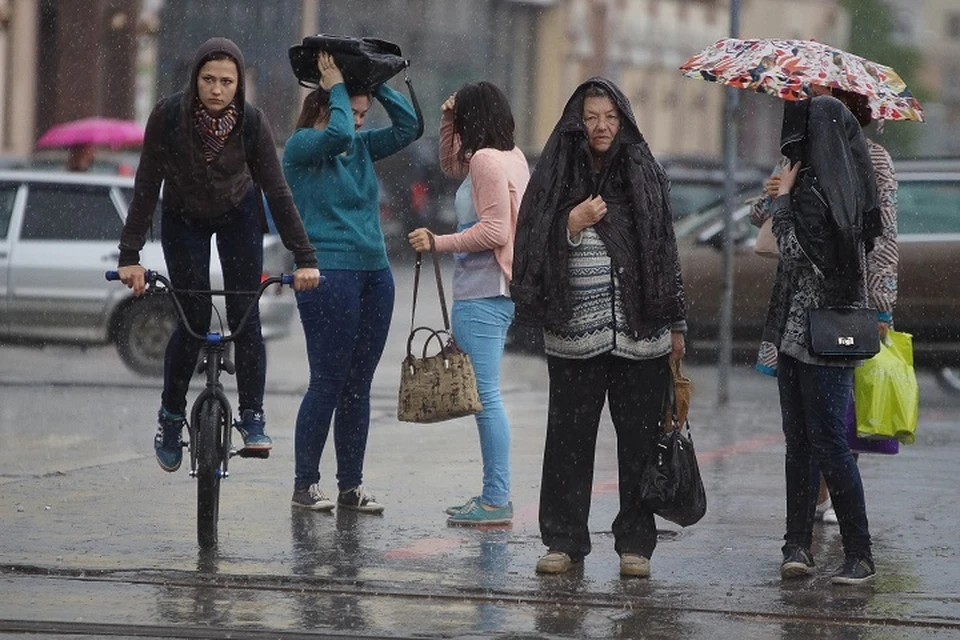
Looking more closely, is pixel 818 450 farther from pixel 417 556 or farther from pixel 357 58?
pixel 357 58

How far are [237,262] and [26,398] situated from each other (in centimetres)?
615

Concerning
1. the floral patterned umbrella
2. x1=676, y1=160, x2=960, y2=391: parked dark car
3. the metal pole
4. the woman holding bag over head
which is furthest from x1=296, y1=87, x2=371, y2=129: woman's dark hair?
x1=676, y1=160, x2=960, y2=391: parked dark car

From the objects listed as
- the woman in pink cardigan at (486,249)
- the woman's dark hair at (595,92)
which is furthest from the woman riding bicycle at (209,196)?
the woman's dark hair at (595,92)

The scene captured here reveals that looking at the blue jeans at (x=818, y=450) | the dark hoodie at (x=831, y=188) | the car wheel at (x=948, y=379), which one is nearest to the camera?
the dark hoodie at (x=831, y=188)

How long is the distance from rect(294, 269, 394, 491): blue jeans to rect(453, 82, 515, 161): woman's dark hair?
66 centimetres

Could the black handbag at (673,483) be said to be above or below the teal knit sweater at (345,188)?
below

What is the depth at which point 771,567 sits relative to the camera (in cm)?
741

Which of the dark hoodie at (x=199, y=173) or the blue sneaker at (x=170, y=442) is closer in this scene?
the dark hoodie at (x=199, y=173)

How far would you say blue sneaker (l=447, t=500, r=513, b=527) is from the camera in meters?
8.22

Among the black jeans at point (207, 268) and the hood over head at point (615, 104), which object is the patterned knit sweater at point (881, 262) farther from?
the black jeans at point (207, 268)

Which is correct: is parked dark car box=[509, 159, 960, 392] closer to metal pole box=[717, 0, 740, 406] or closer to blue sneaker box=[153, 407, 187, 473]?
metal pole box=[717, 0, 740, 406]

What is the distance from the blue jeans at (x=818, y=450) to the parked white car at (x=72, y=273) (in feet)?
28.9

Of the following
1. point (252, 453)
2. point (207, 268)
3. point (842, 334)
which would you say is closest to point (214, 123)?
point (207, 268)

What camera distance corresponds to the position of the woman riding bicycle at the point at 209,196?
755cm
